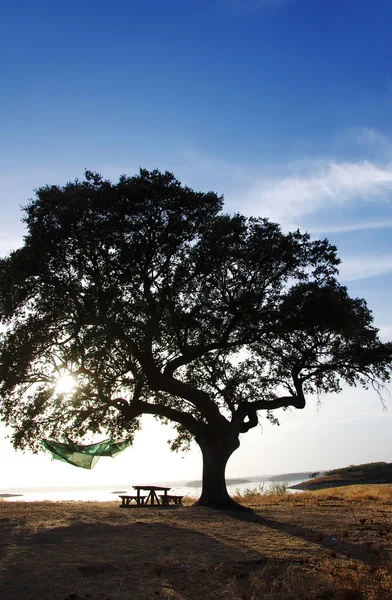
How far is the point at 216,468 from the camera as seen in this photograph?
790 inches

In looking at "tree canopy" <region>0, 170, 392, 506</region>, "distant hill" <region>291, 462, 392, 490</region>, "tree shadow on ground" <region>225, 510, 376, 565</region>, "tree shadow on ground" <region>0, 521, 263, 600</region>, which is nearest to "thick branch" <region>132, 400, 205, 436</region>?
"tree canopy" <region>0, 170, 392, 506</region>

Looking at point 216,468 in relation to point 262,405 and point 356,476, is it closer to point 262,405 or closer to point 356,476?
point 262,405

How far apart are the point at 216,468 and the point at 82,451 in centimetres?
562

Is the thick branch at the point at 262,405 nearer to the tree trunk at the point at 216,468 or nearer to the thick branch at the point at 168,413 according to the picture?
the tree trunk at the point at 216,468

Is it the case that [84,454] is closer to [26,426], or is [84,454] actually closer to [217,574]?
[26,426]

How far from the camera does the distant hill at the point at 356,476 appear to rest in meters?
45.6

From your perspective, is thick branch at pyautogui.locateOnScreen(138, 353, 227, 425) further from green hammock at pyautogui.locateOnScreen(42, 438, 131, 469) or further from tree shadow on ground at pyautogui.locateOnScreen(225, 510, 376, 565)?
tree shadow on ground at pyautogui.locateOnScreen(225, 510, 376, 565)

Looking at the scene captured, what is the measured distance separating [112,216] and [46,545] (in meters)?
12.2

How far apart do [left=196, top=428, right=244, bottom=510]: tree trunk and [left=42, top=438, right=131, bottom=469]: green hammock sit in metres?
3.89

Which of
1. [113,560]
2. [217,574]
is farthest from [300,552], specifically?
[113,560]

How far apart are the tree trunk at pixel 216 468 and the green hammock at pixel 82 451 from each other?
3.89m

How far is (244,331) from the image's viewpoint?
66.7 feet

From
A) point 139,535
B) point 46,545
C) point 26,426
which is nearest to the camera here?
point 46,545

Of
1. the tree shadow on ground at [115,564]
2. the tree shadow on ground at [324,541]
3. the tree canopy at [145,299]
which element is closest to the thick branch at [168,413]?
the tree canopy at [145,299]
